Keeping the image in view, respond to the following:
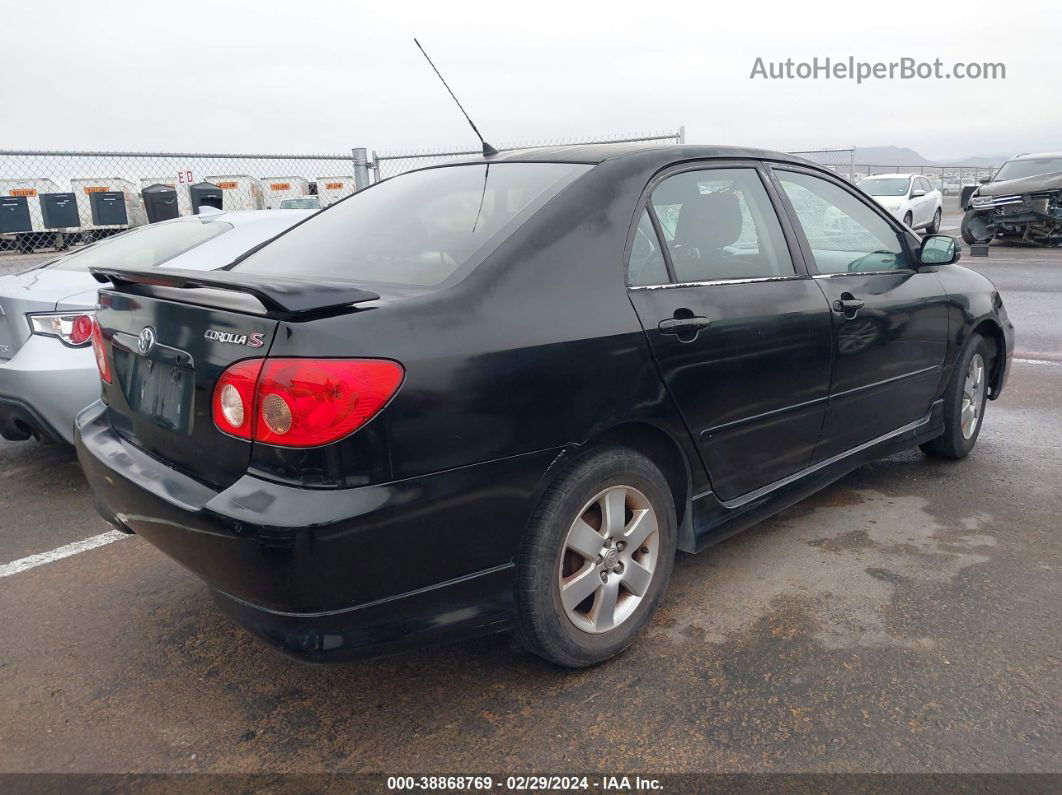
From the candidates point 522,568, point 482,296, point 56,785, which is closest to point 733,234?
point 482,296

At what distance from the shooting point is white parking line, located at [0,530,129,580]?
Result: 3.48 m

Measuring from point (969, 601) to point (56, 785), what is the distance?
9.56ft

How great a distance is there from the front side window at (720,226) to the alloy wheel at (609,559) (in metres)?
0.80

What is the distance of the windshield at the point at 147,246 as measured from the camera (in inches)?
201

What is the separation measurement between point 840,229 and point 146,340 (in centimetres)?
290

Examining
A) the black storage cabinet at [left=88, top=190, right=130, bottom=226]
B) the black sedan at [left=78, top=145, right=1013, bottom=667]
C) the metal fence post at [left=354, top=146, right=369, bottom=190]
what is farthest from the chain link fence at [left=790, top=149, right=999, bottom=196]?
the black storage cabinet at [left=88, top=190, right=130, bottom=226]

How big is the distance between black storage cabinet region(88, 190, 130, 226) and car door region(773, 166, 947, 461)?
80.5ft

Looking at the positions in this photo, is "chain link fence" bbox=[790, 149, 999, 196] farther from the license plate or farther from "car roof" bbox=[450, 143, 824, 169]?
the license plate

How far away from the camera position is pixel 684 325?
2.68m

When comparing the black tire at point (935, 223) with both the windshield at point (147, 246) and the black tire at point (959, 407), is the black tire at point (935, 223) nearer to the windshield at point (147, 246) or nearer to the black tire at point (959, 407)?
the black tire at point (959, 407)

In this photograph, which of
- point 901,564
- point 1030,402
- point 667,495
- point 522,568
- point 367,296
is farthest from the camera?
point 1030,402

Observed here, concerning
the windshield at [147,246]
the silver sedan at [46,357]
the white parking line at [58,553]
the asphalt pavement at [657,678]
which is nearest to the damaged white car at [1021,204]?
the asphalt pavement at [657,678]

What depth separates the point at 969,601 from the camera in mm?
2980

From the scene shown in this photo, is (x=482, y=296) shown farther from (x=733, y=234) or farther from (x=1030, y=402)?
(x=1030, y=402)
